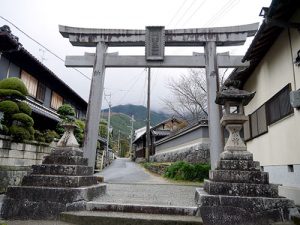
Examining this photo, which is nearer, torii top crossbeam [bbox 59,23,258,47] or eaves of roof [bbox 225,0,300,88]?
eaves of roof [bbox 225,0,300,88]

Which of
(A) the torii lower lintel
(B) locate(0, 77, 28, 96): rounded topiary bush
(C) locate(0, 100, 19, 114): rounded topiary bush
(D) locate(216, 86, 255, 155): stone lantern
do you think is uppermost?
(A) the torii lower lintel

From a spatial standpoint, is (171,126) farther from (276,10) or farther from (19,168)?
(276,10)

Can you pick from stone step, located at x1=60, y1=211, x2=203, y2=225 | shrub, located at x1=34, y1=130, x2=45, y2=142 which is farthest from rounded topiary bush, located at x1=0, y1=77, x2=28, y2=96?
stone step, located at x1=60, y1=211, x2=203, y2=225

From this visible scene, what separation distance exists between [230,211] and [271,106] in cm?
505

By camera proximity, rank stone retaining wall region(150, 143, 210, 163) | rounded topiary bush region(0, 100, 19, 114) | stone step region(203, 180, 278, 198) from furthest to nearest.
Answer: stone retaining wall region(150, 143, 210, 163) → rounded topiary bush region(0, 100, 19, 114) → stone step region(203, 180, 278, 198)

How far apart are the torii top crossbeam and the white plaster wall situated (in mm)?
1381

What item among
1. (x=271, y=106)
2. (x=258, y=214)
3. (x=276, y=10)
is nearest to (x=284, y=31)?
(x=276, y=10)

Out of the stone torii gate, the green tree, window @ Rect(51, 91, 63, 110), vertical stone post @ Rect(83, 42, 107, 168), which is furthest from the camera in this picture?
window @ Rect(51, 91, 63, 110)

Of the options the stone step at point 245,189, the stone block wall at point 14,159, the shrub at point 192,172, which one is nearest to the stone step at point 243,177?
the stone step at point 245,189

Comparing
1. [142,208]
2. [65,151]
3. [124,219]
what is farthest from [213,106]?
[124,219]

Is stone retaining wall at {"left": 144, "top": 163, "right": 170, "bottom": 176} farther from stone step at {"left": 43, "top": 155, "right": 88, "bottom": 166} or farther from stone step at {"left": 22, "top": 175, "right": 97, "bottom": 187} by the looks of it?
stone step at {"left": 22, "top": 175, "right": 97, "bottom": 187}

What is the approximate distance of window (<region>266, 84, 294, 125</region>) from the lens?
24.9ft

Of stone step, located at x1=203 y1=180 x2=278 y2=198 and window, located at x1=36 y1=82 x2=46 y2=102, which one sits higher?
window, located at x1=36 y1=82 x2=46 y2=102

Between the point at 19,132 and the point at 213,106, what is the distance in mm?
8370
